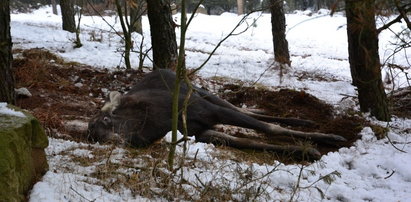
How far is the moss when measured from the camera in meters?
2.34

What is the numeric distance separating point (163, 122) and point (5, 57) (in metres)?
1.62

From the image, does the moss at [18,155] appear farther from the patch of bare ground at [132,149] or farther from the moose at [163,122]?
the moose at [163,122]

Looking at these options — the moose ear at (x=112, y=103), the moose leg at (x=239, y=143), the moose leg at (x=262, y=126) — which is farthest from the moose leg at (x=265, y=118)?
the moose ear at (x=112, y=103)

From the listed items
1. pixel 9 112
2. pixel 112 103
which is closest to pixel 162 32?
pixel 112 103

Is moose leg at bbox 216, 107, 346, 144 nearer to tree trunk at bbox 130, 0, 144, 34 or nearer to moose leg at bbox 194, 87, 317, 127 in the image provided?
moose leg at bbox 194, 87, 317, 127

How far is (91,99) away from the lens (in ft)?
20.2

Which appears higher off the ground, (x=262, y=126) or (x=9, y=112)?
(x=9, y=112)

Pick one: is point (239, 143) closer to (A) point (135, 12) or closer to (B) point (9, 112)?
(B) point (9, 112)

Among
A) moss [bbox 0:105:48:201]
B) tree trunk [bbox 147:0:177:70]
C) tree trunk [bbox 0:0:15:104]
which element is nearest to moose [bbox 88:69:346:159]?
tree trunk [bbox 0:0:15:104]

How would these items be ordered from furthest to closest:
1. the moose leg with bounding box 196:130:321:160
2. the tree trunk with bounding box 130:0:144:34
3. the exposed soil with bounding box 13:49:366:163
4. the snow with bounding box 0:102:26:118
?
the tree trunk with bounding box 130:0:144:34 < the exposed soil with bounding box 13:49:366:163 < the moose leg with bounding box 196:130:321:160 < the snow with bounding box 0:102:26:118

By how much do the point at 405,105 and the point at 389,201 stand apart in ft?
9.40

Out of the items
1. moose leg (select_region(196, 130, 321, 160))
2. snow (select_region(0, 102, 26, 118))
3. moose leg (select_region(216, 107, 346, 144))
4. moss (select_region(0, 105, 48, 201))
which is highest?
snow (select_region(0, 102, 26, 118))

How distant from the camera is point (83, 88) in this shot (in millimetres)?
6602

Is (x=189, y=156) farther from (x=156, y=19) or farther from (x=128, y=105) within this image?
(x=156, y=19)
